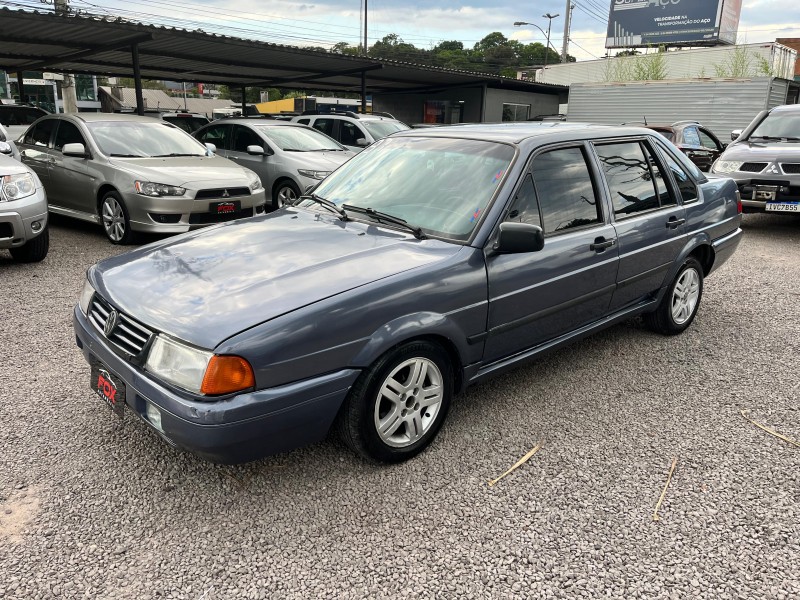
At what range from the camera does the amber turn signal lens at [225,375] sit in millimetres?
2262

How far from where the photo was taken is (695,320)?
509 centimetres

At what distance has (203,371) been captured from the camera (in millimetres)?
2287

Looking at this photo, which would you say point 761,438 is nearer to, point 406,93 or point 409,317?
point 409,317

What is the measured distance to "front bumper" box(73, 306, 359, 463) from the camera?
7.47 feet

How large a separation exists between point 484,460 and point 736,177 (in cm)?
745

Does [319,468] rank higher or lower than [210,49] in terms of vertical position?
lower

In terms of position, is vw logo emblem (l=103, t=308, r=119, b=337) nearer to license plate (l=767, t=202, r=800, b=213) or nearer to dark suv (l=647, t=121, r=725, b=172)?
license plate (l=767, t=202, r=800, b=213)

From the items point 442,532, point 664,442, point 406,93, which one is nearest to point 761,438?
point 664,442

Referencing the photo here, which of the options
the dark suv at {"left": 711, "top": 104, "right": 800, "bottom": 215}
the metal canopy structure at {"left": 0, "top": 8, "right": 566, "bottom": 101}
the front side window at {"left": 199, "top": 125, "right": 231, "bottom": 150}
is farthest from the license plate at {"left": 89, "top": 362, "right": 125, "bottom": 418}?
the metal canopy structure at {"left": 0, "top": 8, "right": 566, "bottom": 101}

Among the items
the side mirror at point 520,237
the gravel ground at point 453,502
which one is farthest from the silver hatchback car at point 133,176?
the side mirror at point 520,237

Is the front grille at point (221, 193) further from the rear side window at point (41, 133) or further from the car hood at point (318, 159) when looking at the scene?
the rear side window at point (41, 133)

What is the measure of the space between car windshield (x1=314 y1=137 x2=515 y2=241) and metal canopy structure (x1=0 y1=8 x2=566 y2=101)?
31.3 ft

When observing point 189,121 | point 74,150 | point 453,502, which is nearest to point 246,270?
point 453,502

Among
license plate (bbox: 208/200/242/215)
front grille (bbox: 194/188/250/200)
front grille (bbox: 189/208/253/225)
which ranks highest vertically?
front grille (bbox: 194/188/250/200)
